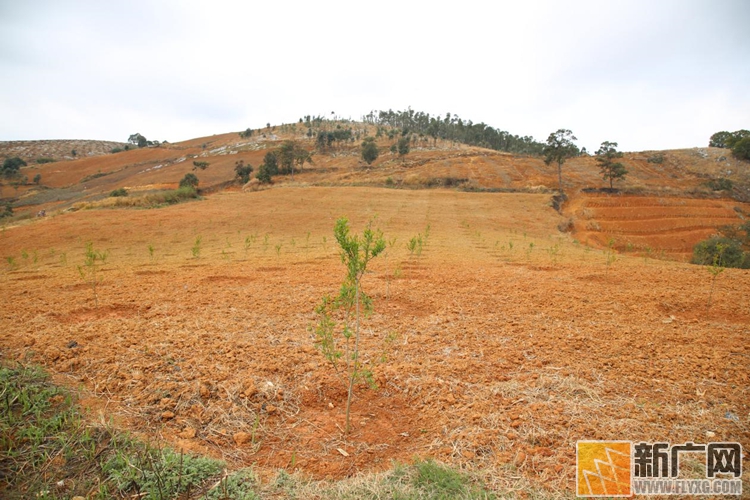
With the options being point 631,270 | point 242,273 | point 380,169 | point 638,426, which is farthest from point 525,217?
point 380,169

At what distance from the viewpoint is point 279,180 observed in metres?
57.2

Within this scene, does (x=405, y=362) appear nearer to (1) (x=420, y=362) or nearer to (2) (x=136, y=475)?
(1) (x=420, y=362)

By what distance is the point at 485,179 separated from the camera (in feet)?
163

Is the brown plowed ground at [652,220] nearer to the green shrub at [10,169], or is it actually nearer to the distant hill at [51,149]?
Result: the green shrub at [10,169]

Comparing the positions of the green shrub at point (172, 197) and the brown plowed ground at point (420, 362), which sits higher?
the green shrub at point (172, 197)

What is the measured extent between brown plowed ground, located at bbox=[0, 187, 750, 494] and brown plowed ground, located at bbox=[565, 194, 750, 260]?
2030cm

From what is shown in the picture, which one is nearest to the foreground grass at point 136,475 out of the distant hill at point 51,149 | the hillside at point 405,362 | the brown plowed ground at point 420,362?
the hillside at point 405,362

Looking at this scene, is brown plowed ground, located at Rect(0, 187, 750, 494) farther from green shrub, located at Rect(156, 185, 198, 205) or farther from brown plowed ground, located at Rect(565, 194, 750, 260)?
green shrub, located at Rect(156, 185, 198, 205)

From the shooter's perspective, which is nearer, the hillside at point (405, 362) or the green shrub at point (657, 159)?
the hillside at point (405, 362)

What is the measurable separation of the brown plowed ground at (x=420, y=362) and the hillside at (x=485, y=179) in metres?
15.6

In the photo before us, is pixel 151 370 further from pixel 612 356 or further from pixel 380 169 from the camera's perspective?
pixel 380 169

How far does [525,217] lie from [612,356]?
28058 mm

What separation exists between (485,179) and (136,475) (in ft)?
169

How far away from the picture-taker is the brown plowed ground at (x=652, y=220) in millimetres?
27875
